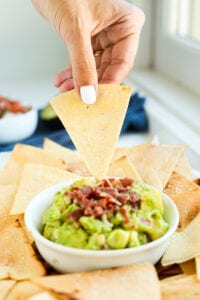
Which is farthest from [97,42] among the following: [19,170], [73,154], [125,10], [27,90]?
[27,90]

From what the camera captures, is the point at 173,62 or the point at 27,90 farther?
the point at 27,90

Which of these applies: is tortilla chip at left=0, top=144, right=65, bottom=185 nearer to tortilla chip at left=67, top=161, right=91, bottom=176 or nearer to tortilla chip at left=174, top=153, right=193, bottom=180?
tortilla chip at left=67, top=161, right=91, bottom=176

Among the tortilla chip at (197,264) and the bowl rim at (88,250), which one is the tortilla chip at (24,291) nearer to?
the bowl rim at (88,250)

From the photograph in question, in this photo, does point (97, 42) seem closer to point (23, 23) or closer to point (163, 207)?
point (163, 207)

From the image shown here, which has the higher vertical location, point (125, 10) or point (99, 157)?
point (125, 10)

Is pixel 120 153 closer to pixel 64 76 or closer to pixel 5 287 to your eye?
pixel 64 76

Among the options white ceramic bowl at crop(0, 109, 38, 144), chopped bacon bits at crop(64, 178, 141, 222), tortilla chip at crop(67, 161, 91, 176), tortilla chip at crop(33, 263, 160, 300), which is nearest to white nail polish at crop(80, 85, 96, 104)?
chopped bacon bits at crop(64, 178, 141, 222)
